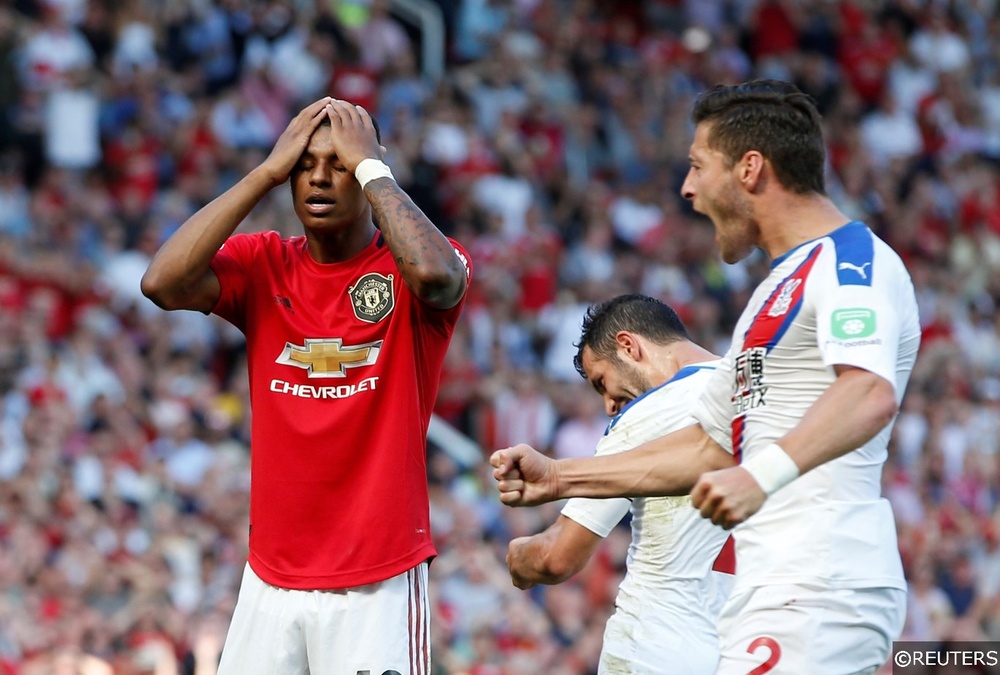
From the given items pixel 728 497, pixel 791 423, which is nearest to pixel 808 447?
pixel 728 497

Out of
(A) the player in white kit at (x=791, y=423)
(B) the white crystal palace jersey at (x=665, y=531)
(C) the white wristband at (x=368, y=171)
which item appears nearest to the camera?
(A) the player in white kit at (x=791, y=423)

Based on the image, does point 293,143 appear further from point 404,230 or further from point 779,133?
point 779,133

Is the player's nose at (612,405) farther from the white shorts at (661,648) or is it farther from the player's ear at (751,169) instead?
the player's ear at (751,169)

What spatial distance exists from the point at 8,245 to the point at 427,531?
9.28 meters

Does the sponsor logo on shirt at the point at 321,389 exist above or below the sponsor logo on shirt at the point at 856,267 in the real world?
below

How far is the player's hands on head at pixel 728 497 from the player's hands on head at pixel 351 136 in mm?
2003

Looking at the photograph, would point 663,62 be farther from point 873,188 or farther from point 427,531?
point 427,531

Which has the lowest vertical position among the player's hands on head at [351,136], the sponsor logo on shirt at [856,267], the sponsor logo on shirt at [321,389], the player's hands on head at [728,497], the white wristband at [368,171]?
the player's hands on head at [728,497]

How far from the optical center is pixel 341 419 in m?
5.32

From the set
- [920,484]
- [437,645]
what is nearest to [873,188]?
[920,484]

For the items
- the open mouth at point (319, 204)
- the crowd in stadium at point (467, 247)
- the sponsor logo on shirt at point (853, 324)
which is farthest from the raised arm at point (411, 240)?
the crowd in stadium at point (467, 247)

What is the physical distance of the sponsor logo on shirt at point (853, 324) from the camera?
424cm

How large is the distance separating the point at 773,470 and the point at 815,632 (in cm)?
56

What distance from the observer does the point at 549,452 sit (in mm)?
14680
